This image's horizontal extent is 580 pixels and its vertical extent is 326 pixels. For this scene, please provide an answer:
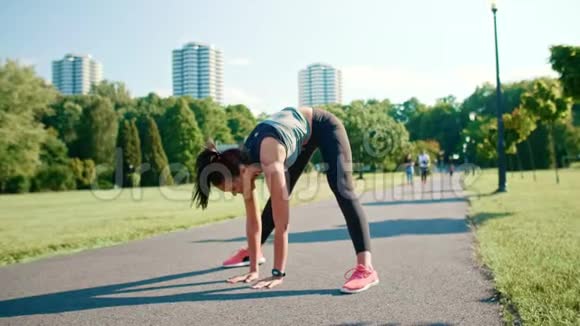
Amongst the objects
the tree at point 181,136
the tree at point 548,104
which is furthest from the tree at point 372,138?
the tree at point 548,104

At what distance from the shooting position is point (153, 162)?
49625mm

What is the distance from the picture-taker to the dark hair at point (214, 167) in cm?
368

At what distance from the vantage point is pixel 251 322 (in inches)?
115

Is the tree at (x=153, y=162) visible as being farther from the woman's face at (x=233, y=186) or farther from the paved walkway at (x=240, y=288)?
the woman's face at (x=233, y=186)

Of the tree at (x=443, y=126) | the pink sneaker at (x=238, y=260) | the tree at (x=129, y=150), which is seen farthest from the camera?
the tree at (x=443, y=126)

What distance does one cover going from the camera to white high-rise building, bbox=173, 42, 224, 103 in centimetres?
7925

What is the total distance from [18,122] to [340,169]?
4120cm

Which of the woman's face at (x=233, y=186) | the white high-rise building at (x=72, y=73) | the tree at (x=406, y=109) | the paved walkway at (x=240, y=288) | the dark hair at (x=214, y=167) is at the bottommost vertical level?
the paved walkway at (x=240, y=288)

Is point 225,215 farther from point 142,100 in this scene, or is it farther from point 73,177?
point 142,100

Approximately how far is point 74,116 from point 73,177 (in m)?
19.3

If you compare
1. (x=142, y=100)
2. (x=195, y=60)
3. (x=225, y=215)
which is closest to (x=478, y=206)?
(x=225, y=215)

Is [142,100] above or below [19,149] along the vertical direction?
above

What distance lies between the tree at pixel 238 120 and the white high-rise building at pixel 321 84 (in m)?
11.1

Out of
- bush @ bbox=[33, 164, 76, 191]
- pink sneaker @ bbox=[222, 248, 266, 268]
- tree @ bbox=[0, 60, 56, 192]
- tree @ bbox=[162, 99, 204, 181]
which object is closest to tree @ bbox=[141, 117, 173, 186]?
bush @ bbox=[33, 164, 76, 191]
